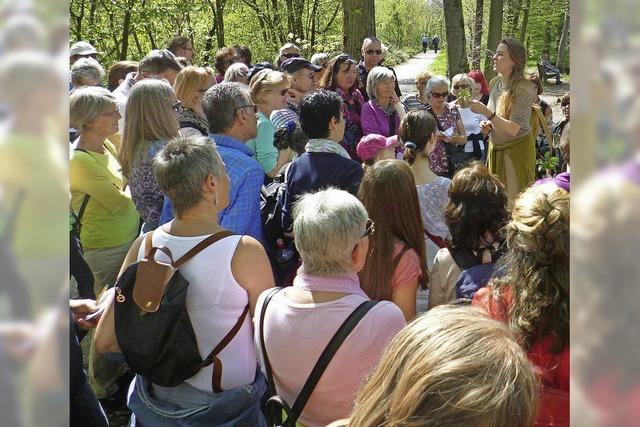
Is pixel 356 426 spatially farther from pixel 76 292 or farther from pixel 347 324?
pixel 76 292

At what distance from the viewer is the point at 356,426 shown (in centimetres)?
133

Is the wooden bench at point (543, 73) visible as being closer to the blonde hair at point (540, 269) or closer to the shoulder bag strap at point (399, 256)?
the shoulder bag strap at point (399, 256)

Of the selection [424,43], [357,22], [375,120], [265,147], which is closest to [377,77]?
[375,120]

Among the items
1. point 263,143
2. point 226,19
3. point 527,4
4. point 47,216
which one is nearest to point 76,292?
point 263,143

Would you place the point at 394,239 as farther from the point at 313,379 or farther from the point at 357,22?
the point at 357,22

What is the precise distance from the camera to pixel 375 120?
19.9 ft

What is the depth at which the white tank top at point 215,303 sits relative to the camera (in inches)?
96.1

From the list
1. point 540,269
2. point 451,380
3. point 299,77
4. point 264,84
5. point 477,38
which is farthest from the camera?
point 477,38

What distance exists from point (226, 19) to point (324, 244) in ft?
86.6

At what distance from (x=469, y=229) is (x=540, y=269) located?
96 cm

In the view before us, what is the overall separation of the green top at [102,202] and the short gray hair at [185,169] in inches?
56.3

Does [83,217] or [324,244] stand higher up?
Answer: [324,244]

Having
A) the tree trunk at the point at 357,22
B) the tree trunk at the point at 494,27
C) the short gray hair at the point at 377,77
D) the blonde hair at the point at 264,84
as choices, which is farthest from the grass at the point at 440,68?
the blonde hair at the point at 264,84

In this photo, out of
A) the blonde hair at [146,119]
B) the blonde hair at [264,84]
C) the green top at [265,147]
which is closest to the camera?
the blonde hair at [146,119]
